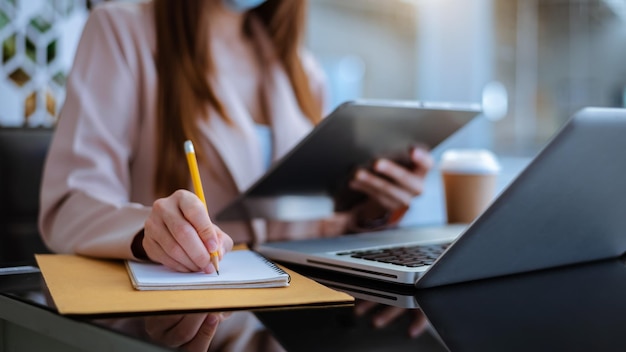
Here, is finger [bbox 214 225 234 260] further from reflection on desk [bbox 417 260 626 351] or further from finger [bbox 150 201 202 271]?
reflection on desk [bbox 417 260 626 351]

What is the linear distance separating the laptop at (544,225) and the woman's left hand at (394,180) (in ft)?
0.79

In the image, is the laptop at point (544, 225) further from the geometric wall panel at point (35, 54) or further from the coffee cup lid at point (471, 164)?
the geometric wall panel at point (35, 54)

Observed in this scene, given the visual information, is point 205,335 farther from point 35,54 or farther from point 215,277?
point 35,54

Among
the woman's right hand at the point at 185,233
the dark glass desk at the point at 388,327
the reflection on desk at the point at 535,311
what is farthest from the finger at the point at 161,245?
the reflection on desk at the point at 535,311

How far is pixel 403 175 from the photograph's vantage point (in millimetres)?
1022

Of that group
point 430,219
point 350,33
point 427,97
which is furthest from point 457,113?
point 350,33

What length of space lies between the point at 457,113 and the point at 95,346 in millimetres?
621

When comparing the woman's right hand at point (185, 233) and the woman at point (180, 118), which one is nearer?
the woman's right hand at point (185, 233)

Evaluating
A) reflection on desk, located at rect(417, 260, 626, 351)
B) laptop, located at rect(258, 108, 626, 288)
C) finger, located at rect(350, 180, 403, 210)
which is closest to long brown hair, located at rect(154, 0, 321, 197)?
finger, located at rect(350, 180, 403, 210)

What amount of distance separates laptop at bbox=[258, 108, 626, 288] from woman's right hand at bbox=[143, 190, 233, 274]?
0.47 feet

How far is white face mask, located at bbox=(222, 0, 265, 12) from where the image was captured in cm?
126

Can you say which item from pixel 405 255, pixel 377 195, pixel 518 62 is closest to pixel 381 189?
pixel 377 195

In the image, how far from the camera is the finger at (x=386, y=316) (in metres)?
0.50

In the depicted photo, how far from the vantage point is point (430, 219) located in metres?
2.60
